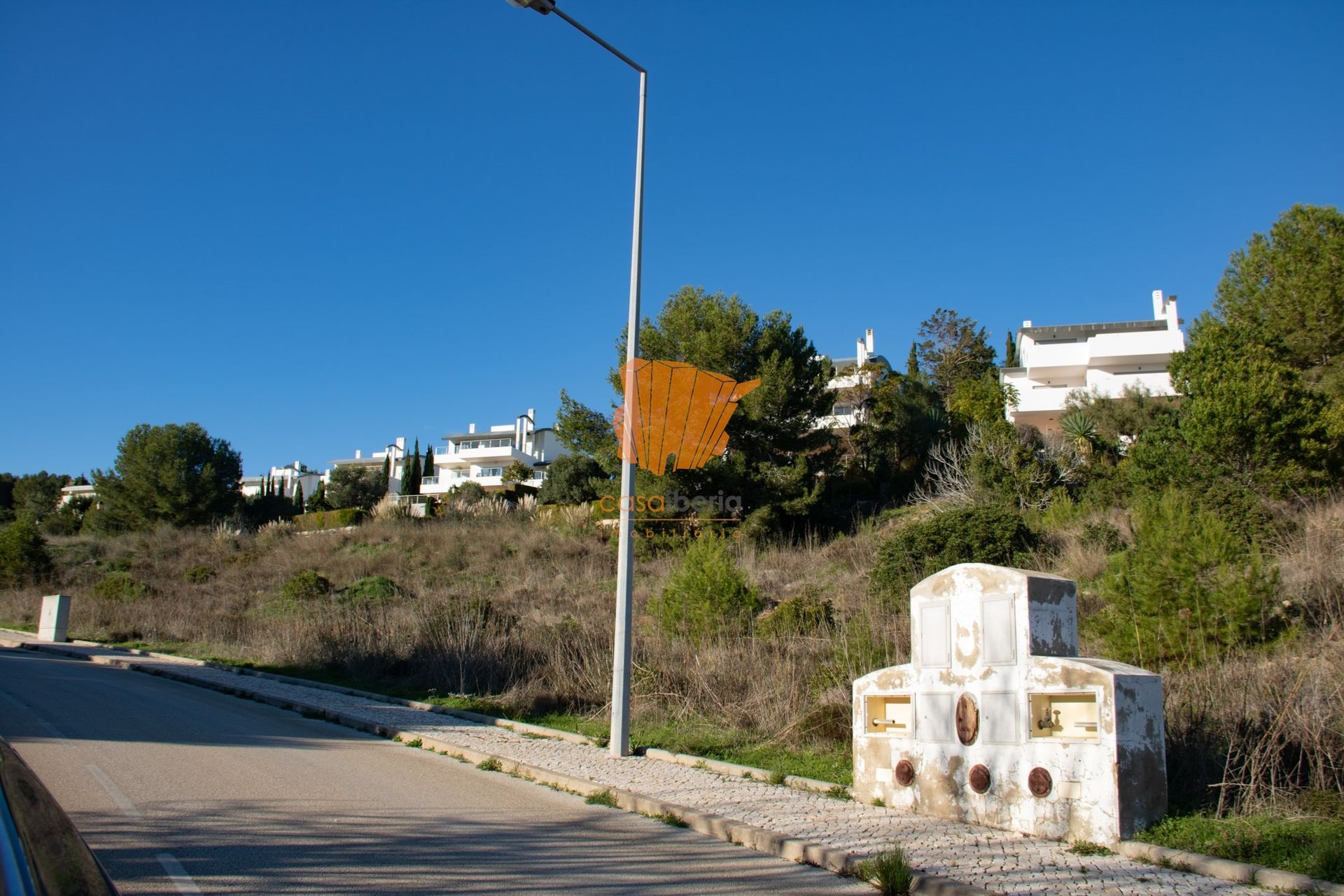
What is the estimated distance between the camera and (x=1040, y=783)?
6387 millimetres

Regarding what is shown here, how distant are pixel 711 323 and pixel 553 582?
10840 mm

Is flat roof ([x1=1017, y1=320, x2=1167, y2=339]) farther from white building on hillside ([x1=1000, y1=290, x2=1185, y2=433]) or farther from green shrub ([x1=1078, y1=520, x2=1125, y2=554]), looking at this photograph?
green shrub ([x1=1078, y1=520, x2=1125, y2=554])

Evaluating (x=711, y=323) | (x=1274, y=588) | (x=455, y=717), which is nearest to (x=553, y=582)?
(x=711, y=323)

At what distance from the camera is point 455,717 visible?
1307 centimetres

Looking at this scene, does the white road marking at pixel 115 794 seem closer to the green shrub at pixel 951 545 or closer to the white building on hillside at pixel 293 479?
the green shrub at pixel 951 545

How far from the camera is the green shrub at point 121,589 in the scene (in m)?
29.3

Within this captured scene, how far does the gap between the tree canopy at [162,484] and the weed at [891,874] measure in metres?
55.6

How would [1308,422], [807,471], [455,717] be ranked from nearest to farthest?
1. [455,717]
2. [1308,422]
3. [807,471]

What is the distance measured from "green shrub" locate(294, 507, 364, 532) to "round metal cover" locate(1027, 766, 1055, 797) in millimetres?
42026

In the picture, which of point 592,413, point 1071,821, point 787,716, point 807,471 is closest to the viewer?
point 1071,821

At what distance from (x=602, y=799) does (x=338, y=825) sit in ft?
7.63

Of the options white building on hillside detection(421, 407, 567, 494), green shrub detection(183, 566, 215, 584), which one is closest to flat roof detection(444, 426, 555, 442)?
white building on hillside detection(421, 407, 567, 494)

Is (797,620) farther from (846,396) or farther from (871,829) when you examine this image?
(846,396)

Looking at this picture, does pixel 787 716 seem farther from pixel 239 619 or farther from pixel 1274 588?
pixel 239 619
